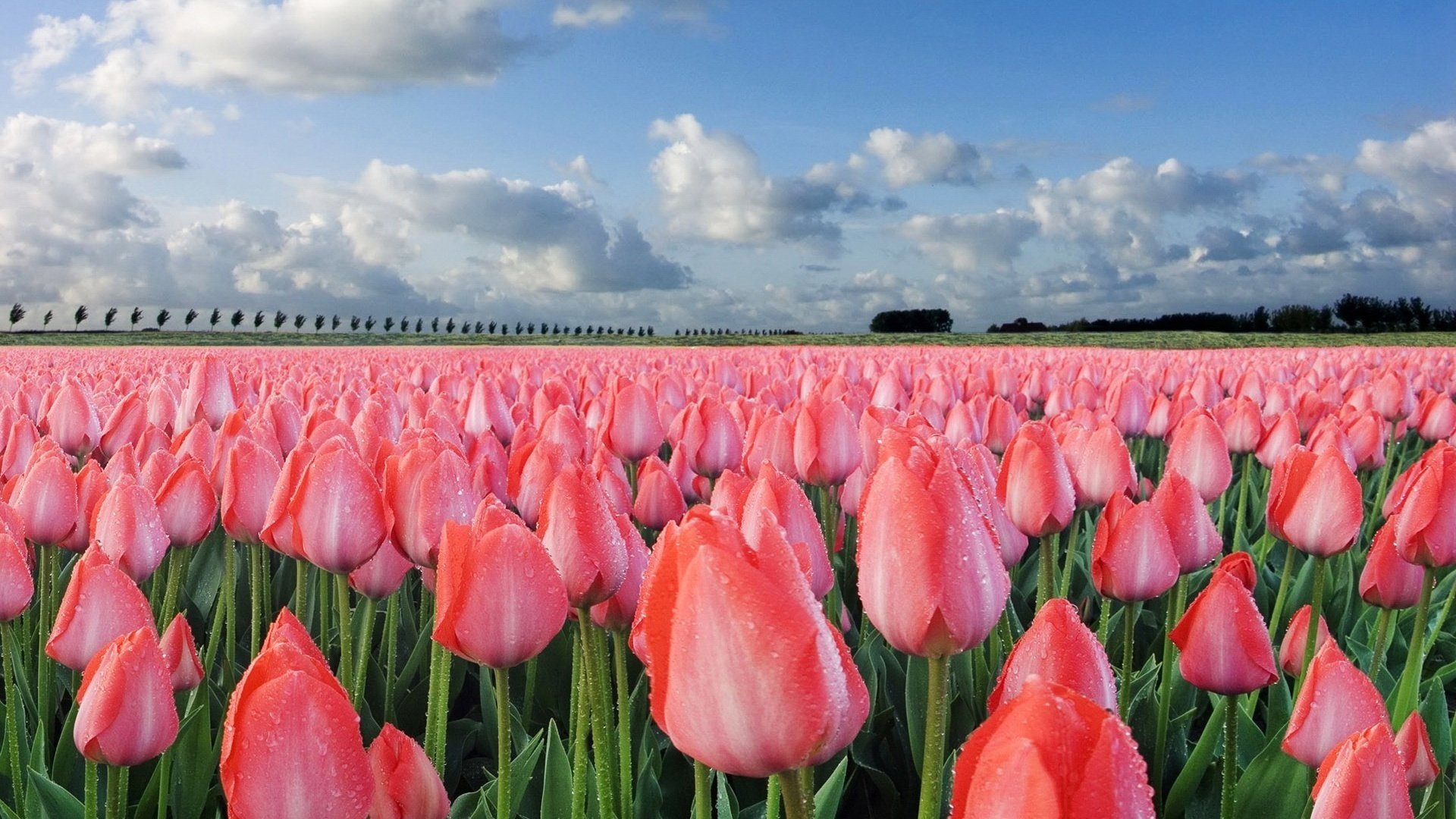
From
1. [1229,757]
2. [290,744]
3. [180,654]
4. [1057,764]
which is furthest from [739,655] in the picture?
[180,654]

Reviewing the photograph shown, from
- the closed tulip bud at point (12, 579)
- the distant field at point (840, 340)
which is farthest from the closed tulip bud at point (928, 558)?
the distant field at point (840, 340)

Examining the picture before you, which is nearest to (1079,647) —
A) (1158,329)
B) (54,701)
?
Result: (54,701)

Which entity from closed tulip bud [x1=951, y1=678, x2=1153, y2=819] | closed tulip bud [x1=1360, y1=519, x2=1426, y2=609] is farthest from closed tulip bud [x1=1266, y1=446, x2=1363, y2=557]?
closed tulip bud [x1=951, y1=678, x2=1153, y2=819]

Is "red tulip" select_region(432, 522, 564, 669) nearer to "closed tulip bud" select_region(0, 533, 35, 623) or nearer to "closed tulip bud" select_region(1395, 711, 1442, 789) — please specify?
"closed tulip bud" select_region(0, 533, 35, 623)

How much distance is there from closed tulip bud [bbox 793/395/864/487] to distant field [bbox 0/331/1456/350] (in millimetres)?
40761

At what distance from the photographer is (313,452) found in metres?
1.93

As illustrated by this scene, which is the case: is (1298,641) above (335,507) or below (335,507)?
below

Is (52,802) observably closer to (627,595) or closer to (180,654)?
(180,654)

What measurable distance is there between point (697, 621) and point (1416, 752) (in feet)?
4.83

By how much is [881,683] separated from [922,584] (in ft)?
6.18

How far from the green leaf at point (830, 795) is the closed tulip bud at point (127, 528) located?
1.40m

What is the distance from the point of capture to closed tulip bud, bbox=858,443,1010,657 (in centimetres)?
102

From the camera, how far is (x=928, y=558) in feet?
3.39

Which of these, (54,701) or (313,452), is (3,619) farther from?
(54,701)
